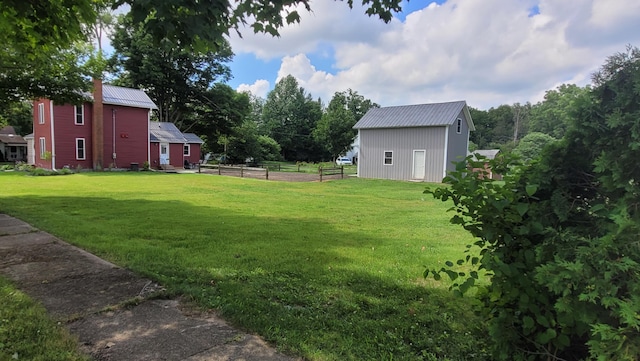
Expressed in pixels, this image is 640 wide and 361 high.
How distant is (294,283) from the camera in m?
3.98

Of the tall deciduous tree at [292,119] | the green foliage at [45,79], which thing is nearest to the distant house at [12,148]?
the tall deciduous tree at [292,119]

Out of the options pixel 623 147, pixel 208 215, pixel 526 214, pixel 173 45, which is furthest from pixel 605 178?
pixel 208 215

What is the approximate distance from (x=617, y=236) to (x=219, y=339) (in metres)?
2.51

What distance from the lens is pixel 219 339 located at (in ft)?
8.74

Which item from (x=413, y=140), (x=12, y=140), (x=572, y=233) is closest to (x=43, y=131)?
(x=12, y=140)

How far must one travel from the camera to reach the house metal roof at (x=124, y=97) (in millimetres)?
26016

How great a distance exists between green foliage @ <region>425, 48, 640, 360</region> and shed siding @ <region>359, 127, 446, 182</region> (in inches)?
830

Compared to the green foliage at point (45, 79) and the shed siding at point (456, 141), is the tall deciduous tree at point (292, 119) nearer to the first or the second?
the shed siding at point (456, 141)

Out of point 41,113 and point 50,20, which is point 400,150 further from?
point 41,113

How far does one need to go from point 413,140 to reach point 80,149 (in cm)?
2302

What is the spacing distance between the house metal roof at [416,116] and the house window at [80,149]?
64.1 ft

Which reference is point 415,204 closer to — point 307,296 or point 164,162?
point 307,296

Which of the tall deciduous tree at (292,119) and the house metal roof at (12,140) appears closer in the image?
the house metal roof at (12,140)

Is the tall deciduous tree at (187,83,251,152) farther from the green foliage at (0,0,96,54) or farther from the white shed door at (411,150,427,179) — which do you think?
the green foliage at (0,0,96,54)
